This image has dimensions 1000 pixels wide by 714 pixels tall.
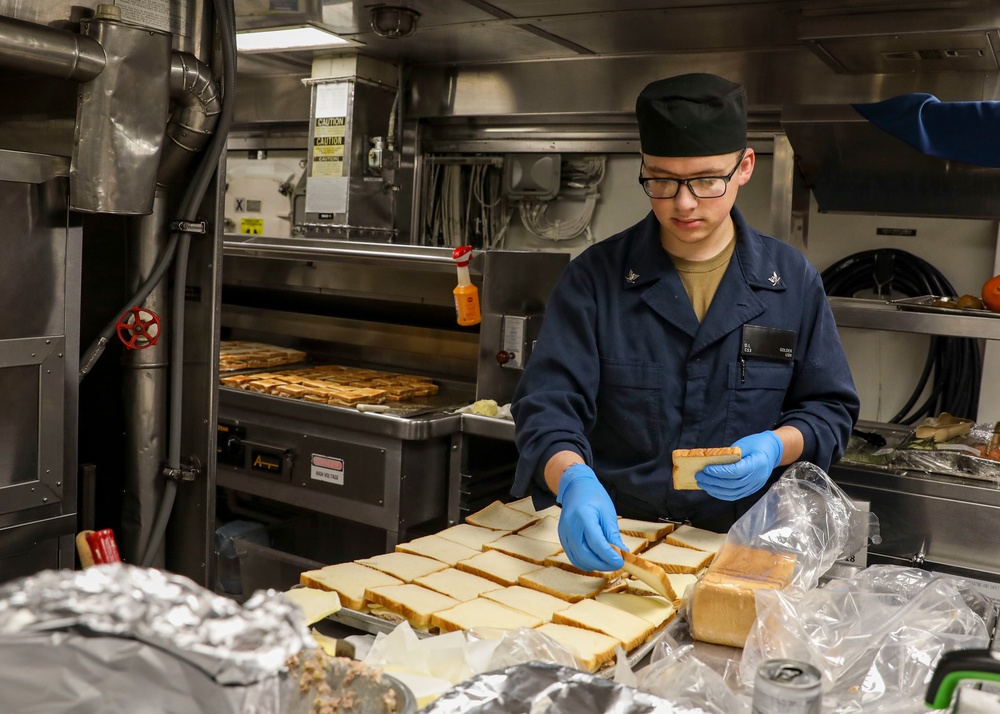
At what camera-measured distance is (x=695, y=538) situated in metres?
1.87

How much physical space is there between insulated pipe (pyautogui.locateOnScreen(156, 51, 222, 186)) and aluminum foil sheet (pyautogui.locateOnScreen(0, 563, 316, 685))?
1.79 metres

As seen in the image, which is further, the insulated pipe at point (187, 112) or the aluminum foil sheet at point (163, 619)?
the insulated pipe at point (187, 112)

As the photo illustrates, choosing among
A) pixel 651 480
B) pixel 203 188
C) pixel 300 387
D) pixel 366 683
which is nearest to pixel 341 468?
pixel 300 387

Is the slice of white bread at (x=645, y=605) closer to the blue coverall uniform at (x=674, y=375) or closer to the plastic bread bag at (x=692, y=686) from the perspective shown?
the plastic bread bag at (x=692, y=686)

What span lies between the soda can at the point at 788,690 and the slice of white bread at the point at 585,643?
403 millimetres

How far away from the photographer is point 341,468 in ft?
11.1

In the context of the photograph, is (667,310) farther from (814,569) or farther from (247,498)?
(247,498)

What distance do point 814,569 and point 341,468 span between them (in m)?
2.17

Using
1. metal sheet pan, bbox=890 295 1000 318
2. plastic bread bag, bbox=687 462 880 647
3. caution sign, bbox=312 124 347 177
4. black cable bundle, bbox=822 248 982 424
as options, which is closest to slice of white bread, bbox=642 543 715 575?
plastic bread bag, bbox=687 462 880 647

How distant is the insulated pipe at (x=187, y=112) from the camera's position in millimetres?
2334

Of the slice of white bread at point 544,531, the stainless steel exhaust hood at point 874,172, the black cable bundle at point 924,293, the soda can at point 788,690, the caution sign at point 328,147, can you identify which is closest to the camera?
the soda can at point 788,690

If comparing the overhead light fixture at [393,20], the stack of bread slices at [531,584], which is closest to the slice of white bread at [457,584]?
the stack of bread slices at [531,584]

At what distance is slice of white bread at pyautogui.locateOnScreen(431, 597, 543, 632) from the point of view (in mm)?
1423

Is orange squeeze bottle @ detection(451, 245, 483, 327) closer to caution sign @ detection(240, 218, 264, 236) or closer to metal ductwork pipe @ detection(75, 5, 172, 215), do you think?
metal ductwork pipe @ detection(75, 5, 172, 215)
